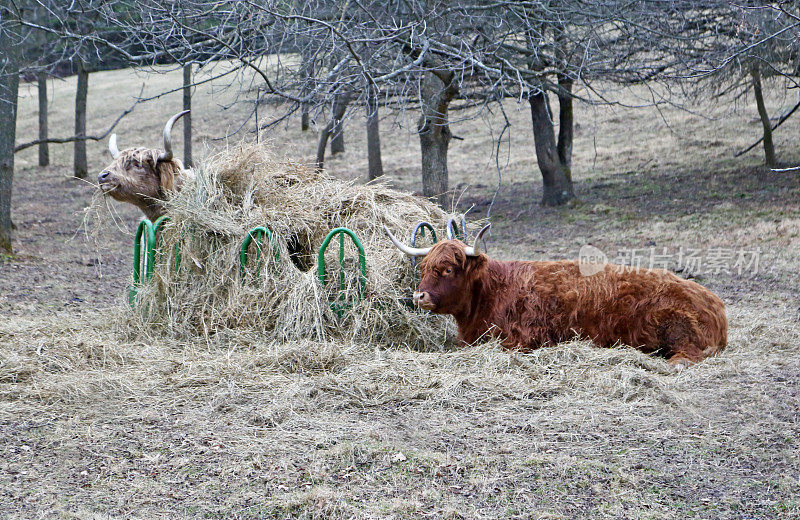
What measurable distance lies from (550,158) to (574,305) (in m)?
9.66

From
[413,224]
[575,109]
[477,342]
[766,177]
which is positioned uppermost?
[575,109]

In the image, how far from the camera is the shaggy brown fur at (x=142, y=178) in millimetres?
8352

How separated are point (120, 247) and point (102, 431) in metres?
9.60

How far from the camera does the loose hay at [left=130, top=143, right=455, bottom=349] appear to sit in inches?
257

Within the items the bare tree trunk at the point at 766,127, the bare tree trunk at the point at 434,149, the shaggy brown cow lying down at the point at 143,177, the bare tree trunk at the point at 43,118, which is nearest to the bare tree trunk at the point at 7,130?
the shaggy brown cow lying down at the point at 143,177

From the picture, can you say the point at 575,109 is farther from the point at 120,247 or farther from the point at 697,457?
the point at 697,457

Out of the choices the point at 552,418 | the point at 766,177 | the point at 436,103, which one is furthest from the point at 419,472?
the point at 766,177

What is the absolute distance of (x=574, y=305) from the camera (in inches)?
249

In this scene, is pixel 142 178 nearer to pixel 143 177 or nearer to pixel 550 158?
pixel 143 177

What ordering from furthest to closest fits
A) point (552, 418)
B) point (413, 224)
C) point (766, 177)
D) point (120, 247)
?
point (766, 177)
point (120, 247)
point (413, 224)
point (552, 418)

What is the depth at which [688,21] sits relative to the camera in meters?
12.5

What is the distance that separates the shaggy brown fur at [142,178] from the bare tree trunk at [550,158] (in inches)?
325

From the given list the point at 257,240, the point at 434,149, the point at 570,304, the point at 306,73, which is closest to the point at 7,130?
the point at 306,73

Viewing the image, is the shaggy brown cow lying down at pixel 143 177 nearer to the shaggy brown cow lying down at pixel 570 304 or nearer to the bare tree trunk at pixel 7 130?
the shaggy brown cow lying down at pixel 570 304
